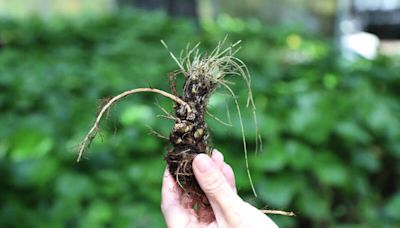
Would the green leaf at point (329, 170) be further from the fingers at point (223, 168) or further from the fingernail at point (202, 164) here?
the fingernail at point (202, 164)

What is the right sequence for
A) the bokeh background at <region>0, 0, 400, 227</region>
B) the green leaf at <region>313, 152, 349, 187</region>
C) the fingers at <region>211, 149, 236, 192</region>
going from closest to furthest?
the fingers at <region>211, 149, 236, 192</region>
the bokeh background at <region>0, 0, 400, 227</region>
the green leaf at <region>313, 152, 349, 187</region>

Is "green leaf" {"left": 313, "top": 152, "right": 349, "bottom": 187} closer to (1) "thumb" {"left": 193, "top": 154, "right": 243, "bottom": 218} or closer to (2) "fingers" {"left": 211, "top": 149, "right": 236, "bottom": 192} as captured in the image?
(2) "fingers" {"left": 211, "top": 149, "right": 236, "bottom": 192}

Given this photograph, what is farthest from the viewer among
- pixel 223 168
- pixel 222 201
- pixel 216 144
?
pixel 216 144

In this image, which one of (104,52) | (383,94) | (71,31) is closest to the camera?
(383,94)

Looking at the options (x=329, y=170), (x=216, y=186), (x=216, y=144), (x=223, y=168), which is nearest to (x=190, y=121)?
(x=223, y=168)

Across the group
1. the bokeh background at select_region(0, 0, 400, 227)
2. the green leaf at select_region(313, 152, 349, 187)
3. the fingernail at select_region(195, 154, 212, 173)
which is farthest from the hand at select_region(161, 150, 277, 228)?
the green leaf at select_region(313, 152, 349, 187)

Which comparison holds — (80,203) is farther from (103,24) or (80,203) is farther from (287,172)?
(103,24)

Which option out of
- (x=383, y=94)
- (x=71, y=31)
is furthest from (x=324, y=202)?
(x=71, y=31)

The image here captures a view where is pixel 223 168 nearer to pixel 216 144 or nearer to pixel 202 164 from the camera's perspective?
pixel 202 164
